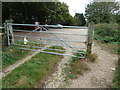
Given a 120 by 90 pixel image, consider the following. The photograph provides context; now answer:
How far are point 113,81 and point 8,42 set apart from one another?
14.1 ft

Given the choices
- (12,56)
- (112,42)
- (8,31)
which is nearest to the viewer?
(12,56)

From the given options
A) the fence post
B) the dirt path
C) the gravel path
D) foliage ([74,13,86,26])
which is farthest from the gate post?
foliage ([74,13,86,26])

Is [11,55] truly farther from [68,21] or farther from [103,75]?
[68,21]

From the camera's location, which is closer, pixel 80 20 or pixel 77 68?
pixel 77 68

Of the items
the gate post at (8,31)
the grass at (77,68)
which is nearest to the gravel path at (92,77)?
the grass at (77,68)

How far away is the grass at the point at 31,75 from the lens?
219cm

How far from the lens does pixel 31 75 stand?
8.17 ft

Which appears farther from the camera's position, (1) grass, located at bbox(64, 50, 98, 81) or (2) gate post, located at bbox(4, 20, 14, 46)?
(2) gate post, located at bbox(4, 20, 14, 46)

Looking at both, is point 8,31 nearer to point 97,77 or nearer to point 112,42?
point 97,77

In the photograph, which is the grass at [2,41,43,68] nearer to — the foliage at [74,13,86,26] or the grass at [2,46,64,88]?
the grass at [2,46,64,88]

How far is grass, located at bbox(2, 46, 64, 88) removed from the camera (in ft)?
7.18

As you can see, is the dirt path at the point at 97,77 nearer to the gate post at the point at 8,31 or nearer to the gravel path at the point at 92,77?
the gravel path at the point at 92,77

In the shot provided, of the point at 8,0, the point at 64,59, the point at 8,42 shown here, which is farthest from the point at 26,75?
the point at 8,0

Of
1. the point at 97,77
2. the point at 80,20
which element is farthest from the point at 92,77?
the point at 80,20
